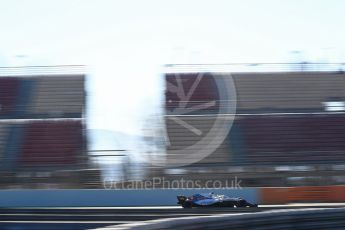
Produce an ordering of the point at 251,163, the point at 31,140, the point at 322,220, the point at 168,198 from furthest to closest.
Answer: the point at 31,140 → the point at 251,163 → the point at 168,198 → the point at 322,220

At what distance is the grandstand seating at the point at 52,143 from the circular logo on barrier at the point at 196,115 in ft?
13.6

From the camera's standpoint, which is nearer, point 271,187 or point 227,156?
point 271,187

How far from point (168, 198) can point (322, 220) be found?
1501 cm

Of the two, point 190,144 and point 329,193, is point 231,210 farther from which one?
Result: point 190,144

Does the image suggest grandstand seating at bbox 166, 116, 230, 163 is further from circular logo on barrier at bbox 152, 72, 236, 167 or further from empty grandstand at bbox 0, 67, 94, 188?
empty grandstand at bbox 0, 67, 94, 188

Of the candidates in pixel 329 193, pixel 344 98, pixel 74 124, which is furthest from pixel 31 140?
pixel 344 98

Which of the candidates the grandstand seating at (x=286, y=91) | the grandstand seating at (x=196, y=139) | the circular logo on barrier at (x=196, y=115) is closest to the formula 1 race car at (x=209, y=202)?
the circular logo on barrier at (x=196, y=115)

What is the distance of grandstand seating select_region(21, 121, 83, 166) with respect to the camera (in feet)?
88.2

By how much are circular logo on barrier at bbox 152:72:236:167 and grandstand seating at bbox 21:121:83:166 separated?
4.16 metres

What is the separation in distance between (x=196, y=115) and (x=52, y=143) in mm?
7832

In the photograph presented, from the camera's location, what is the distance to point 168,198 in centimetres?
2309

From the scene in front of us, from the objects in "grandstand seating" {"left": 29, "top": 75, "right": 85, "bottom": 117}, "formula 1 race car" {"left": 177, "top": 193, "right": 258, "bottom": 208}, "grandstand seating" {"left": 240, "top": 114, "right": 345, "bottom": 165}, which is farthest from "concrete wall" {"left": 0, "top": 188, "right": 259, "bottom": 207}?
"grandstand seating" {"left": 29, "top": 75, "right": 85, "bottom": 117}

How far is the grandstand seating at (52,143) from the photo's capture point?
26875mm

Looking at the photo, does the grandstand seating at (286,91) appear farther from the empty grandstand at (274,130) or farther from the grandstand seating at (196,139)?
the grandstand seating at (196,139)
